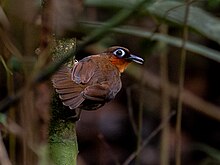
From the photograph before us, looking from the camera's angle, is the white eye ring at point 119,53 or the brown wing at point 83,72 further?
the white eye ring at point 119,53

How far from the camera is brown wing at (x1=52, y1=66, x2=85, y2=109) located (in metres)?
1.70

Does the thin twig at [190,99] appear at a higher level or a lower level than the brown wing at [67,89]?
lower

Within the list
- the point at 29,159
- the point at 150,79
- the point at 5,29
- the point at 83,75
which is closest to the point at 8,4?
the point at 5,29

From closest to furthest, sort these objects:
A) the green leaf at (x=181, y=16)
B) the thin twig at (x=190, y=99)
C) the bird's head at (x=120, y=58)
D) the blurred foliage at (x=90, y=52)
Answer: the blurred foliage at (x=90, y=52) < the bird's head at (x=120, y=58) < the green leaf at (x=181, y=16) < the thin twig at (x=190, y=99)

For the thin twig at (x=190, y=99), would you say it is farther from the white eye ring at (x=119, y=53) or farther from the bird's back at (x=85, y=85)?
the bird's back at (x=85, y=85)

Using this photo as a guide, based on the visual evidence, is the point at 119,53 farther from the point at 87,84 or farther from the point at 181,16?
the point at 181,16

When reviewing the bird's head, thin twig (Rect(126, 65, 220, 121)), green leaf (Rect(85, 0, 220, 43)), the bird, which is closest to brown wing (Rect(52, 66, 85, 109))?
the bird

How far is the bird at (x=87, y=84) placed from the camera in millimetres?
1719

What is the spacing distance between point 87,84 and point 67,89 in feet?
0.24

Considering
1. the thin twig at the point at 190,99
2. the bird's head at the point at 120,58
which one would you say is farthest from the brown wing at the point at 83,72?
the thin twig at the point at 190,99

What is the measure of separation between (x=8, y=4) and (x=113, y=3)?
1.46 feet

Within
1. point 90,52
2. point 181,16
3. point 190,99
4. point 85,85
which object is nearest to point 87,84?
point 85,85

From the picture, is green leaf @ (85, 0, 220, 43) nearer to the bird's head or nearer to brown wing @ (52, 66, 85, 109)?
the bird's head

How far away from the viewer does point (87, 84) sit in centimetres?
179
